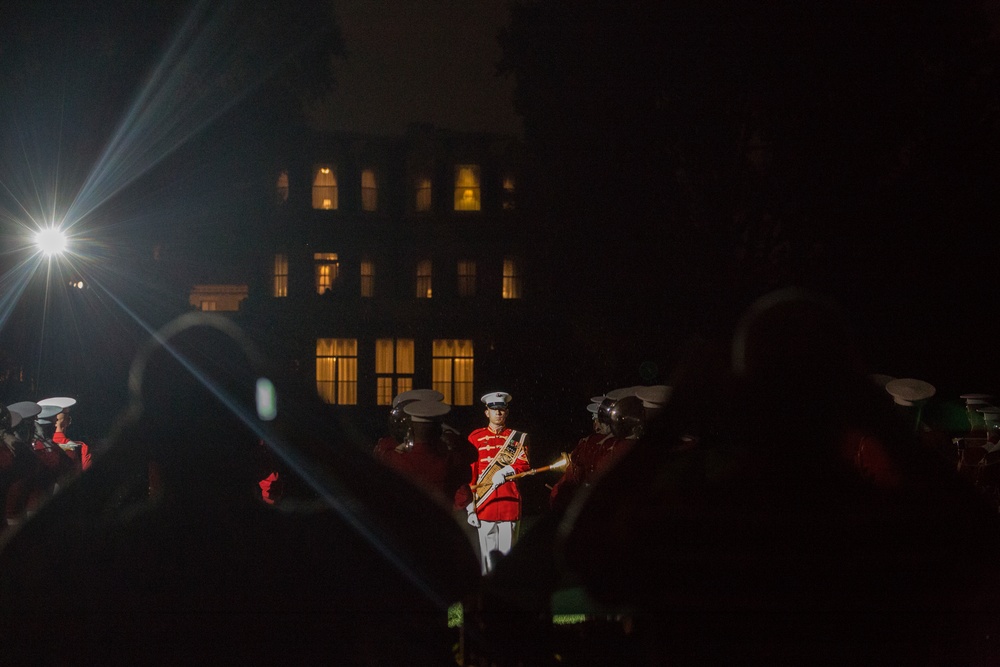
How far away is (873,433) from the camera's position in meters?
1.74

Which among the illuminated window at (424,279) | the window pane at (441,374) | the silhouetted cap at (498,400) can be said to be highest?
the illuminated window at (424,279)

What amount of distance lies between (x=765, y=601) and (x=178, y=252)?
33.1 meters

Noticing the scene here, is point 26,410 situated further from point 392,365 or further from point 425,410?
point 392,365

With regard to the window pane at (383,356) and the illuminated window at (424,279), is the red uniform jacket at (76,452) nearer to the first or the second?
the window pane at (383,356)

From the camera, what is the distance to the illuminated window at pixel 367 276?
40469 mm

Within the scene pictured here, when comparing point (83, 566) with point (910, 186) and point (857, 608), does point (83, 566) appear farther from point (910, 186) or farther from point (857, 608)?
point (910, 186)

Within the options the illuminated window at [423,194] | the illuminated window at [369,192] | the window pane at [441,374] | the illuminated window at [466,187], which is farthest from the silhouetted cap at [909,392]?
the illuminated window at [369,192]

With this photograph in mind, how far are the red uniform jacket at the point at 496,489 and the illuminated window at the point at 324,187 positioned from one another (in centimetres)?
3045

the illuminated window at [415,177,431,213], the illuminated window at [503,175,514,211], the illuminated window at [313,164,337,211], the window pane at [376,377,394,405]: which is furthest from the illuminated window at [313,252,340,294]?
the illuminated window at [503,175,514,211]

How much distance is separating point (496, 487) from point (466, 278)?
29556 mm

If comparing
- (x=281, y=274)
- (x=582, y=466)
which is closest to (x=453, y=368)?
(x=281, y=274)

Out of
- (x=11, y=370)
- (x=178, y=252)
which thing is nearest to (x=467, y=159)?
(x=178, y=252)

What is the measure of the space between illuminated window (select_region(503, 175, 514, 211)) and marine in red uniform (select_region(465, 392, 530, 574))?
29.1 m

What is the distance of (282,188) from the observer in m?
40.8
